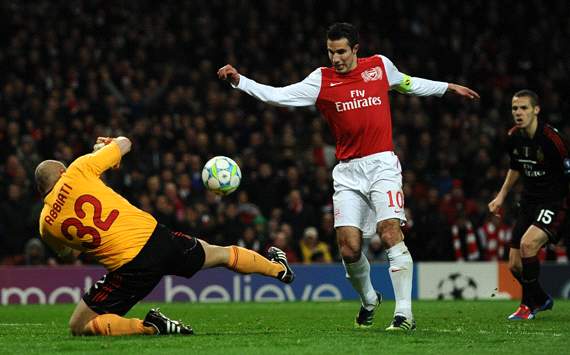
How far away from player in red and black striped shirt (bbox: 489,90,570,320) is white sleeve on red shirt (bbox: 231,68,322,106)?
2565mm

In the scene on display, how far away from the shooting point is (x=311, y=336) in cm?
798

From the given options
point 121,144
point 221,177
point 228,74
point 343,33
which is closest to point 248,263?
point 221,177

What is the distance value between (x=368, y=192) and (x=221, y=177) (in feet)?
4.53

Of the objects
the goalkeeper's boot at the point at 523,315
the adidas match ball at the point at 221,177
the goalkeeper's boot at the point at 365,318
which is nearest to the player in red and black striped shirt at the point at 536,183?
the goalkeeper's boot at the point at 523,315

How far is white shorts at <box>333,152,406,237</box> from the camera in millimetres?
8555

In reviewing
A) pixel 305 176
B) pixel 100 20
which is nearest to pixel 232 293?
pixel 305 176

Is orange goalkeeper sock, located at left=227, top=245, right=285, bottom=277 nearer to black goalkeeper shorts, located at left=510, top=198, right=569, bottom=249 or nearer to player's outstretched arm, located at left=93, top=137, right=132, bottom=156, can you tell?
player's outstretched arm, located at left=93, top=137, right=132, bottom=156

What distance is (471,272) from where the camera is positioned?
1623 centimetres

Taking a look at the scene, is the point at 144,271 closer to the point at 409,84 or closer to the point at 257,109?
the point at 409,84

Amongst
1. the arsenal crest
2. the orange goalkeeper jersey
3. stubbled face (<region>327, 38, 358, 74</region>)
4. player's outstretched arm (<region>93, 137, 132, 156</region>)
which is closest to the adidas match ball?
player's outstretched arm (<region>93, 137, 132, 156</region>)

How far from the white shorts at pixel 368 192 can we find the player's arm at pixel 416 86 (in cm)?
66

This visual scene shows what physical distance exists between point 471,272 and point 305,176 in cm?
339

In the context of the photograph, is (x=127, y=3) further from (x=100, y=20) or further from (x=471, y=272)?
(x=471, y=272)

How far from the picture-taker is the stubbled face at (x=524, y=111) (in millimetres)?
10258
